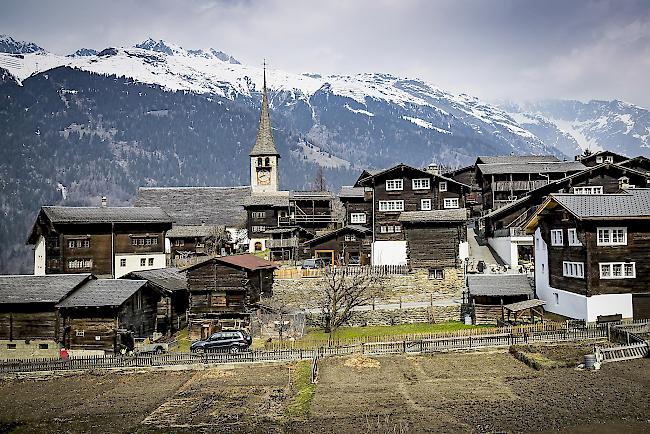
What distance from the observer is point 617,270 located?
1625 inches

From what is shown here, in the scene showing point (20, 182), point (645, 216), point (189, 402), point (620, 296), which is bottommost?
point (189, 402)

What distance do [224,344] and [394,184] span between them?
33.2 meters

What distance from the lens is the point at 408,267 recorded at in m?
56.4

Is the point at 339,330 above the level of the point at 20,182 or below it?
below

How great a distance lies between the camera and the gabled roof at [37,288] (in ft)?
149

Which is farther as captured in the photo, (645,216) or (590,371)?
(645,216)

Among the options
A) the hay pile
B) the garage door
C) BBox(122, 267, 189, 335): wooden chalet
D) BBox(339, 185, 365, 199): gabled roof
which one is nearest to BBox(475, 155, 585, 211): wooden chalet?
BBox(339, 185, 365, 199): gabled roof

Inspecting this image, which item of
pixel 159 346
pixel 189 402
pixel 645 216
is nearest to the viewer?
pixel 189 402

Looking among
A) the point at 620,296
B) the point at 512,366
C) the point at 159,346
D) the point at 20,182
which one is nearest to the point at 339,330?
the point at 159,346

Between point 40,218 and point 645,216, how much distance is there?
186 ft

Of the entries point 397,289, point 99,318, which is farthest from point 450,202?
point 99,318

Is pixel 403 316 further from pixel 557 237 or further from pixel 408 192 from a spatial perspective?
pixel 408 192

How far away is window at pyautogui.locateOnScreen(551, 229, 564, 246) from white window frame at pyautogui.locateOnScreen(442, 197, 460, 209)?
22212 millimetres

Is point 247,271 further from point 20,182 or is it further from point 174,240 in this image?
point 20,182
